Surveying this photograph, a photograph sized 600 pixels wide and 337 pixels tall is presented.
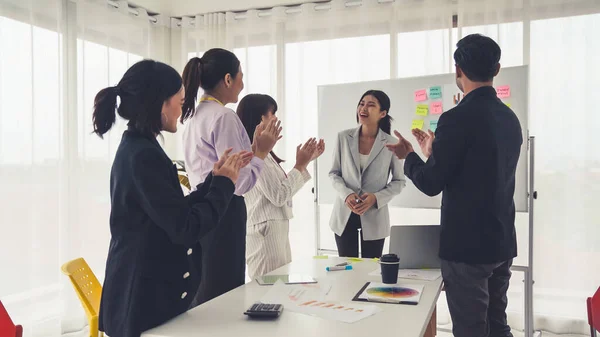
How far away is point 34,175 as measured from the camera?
3.13 metres

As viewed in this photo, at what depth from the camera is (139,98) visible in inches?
51.8

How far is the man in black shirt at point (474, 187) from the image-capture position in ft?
5.18

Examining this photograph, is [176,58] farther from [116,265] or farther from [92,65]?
[116,265]

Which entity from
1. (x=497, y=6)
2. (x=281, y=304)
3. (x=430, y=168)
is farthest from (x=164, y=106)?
(x=497, y=6)

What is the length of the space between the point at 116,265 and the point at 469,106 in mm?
1163

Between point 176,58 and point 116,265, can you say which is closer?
point 116,265

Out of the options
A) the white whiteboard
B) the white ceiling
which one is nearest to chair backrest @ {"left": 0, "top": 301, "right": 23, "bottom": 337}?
the white whiteboard

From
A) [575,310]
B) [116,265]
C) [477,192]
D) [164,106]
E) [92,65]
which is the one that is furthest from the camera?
[92,65]

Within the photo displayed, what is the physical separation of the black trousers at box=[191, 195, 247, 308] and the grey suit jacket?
1.09 m

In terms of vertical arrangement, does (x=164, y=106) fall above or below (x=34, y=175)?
above

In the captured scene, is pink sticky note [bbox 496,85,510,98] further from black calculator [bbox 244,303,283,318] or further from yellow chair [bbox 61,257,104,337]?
yellow chair [bbox 61,257,104,337]

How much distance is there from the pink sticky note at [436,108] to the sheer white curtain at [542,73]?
52cm

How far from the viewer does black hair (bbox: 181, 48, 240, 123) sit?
1.97 metres

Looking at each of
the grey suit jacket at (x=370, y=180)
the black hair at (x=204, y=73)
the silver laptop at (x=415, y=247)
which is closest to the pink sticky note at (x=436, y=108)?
the grey suit jacket at (x=370, y=180)
